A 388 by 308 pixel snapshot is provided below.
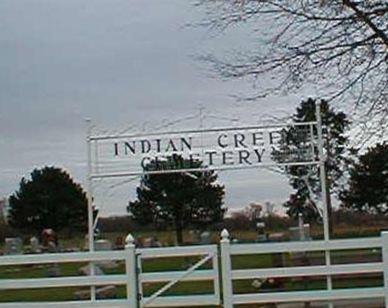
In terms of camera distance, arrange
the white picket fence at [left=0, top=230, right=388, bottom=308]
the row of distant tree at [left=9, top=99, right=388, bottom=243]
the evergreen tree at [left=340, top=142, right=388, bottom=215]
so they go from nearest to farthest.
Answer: the white picket fence at [left=0, top=230, right=388, bottom=308]
the row of distant tree at [left=9, top=99, right=388, bottom=243]
the evergreen tree at [left=340, top=142, right=388, bottom=215]

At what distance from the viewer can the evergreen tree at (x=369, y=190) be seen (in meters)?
48.8

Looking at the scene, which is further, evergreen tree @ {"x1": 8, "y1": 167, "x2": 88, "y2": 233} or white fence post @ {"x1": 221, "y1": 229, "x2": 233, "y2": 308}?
→ evergreen tree @ {"x1": 8, "y1": 167, "x2": 88, "y2": 233}

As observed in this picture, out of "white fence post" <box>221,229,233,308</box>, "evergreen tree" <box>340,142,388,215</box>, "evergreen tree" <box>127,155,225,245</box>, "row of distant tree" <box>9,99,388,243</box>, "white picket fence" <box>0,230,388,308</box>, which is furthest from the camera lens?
"evergreen tree" <box>340,142,388,215</box>

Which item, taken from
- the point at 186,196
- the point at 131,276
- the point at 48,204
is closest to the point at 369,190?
the point at 186,196

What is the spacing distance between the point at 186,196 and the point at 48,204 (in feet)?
85.3

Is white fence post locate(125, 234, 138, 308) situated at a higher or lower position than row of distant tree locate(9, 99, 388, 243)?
lower

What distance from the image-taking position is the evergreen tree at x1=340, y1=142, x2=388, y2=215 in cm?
4878

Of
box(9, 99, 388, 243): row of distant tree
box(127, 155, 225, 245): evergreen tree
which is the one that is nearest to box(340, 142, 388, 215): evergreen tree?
box(9, 99, 388, 243): row of distant tree

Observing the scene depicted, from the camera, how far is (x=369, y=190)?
5138cm

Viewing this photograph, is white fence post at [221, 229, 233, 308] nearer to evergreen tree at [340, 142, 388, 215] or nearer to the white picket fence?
the white picket fence

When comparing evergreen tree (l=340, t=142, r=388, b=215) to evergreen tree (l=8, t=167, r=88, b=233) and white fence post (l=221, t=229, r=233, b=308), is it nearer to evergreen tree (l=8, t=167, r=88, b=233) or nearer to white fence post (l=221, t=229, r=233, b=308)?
evergreen tree (l=8, t=167, r=88, b=233)

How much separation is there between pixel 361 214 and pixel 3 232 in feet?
93.9

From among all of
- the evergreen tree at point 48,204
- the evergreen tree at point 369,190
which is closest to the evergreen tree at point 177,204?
the evergreen tree at point 369,190

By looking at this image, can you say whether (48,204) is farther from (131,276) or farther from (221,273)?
(131,276)
